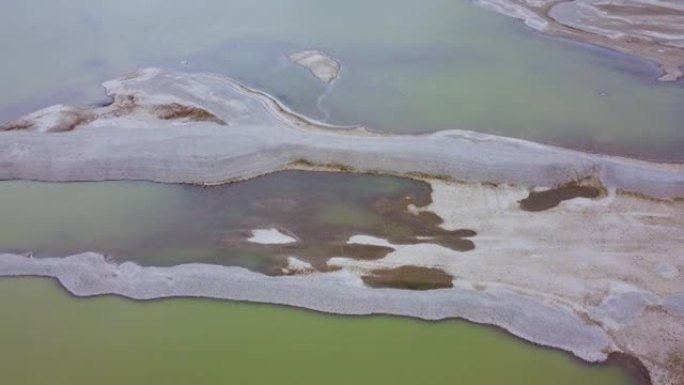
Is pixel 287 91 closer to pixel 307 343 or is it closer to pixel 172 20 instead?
pixel 172 20

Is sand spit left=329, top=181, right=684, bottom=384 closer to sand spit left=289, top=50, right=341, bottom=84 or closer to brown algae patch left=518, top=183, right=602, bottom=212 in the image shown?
brown algae patch left=518, top=183, right=602, bottom=212

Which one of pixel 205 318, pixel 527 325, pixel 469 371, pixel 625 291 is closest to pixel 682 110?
pixel 625 291

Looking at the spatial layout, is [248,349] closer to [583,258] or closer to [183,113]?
[583,258]

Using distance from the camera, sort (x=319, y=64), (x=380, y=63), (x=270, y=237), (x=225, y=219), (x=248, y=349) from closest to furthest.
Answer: (x=248, y=349) → (x=270, y=237) → (x=225, y=219) → (x=319, y=64) → (x=380, y=63)

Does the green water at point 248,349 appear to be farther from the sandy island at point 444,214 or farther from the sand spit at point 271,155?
the sand spit at point 271,155

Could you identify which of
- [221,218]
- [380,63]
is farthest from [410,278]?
[380,63]
